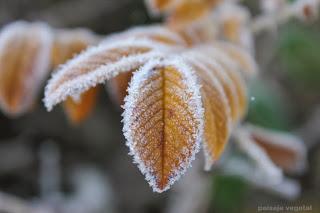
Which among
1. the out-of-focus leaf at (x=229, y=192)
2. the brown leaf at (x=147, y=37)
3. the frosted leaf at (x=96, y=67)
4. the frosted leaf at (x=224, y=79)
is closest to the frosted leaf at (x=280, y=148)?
the out-of-focus leaf at (x=229, y=192)

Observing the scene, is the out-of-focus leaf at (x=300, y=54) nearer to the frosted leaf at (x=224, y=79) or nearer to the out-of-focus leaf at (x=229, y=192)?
the out-of-focus leaf at (x=229, y=192)

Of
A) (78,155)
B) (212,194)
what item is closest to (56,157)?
(78,155)

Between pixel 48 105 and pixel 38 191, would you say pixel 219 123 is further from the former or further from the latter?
pixel 38 191

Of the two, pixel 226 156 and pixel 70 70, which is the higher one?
pixel 70 70

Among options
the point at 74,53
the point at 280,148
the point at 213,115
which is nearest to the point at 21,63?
the point at 74,53

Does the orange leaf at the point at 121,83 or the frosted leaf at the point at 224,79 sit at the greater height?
the frosted leaf at the point at 224,79

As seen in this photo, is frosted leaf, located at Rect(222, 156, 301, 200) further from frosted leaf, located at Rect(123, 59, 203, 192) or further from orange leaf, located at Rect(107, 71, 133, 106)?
frosted leaf, located at Rect(123, 59, 203, 192)
